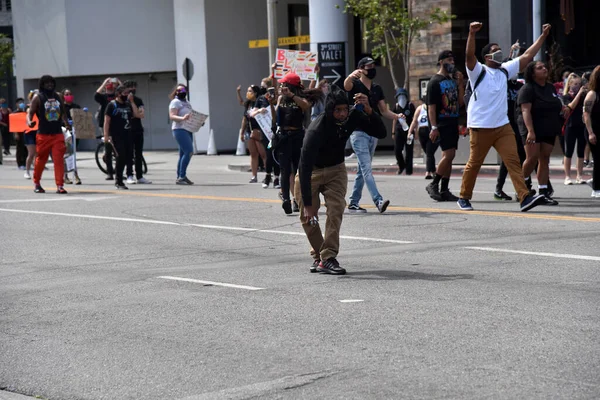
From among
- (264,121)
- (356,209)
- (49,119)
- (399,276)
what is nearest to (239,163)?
(264,121)

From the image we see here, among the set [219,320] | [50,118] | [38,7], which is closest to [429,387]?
[219,320]

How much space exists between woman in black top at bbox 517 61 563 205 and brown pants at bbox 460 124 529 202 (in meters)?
0.63

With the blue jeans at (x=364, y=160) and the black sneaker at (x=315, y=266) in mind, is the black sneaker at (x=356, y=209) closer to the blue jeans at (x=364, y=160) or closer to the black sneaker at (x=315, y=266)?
the blue jeans at (x=364, y=160)

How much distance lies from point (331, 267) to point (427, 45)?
16.8 metres

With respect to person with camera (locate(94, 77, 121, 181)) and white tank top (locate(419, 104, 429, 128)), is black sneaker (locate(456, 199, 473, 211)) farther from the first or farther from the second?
person with camera (locate(94, 77, 121, 181))

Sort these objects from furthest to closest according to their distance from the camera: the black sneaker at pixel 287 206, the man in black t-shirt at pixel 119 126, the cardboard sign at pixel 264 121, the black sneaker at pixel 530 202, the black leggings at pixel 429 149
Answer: the man in black t-shirt at pixel 119 126 < the black leggings at pixel 429 149 < the cardboard sign at pixel 264 121 < the black sneaker at pixel 287 206 < the black sneaker at pixel 530 202

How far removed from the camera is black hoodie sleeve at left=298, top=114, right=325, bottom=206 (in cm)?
875

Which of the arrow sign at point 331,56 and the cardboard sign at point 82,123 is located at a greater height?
the arrow sign at point 331,56

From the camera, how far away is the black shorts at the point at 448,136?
1405 cm

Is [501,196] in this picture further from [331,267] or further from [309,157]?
[309,157]

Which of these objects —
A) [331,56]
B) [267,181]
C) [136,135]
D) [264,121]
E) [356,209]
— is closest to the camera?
[356,209]

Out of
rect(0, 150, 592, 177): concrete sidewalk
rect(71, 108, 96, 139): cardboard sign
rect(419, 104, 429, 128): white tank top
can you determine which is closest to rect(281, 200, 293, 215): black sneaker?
rect(419, 104, 429, 128): white tank top

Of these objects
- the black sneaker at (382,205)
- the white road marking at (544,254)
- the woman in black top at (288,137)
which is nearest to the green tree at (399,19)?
the black sneaker at (382,205)

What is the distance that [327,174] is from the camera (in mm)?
8969
